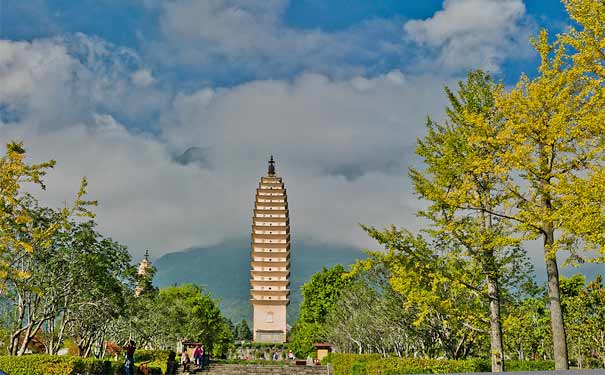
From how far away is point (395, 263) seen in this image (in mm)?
17109

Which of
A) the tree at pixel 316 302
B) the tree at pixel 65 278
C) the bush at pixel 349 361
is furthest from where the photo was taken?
the tree at pixel 316 302

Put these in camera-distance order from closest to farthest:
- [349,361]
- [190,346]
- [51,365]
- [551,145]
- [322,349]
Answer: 1. [551,145]
2. [51,365]
3. [349,361]
4. [190,346]
5. [322,349]

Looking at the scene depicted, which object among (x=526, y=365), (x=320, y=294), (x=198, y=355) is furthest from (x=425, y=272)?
(x=320, y=294)

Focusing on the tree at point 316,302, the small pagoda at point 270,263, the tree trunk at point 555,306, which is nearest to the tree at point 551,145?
the tree trunk at point 555,306

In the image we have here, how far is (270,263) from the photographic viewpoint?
117812 mm

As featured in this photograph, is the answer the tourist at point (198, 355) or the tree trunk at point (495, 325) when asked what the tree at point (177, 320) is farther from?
the tree trunk at point (495, 325)

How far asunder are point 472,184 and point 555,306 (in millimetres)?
3801

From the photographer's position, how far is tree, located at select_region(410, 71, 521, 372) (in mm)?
16344

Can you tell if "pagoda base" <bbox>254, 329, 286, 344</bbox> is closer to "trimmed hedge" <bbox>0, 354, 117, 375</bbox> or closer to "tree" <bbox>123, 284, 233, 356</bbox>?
"tree" <bbox>123, 284, 233, 356</bbox>

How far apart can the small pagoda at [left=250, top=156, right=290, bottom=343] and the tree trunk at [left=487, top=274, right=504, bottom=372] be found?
315ft

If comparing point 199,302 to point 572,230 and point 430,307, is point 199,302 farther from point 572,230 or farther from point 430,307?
point 572,230

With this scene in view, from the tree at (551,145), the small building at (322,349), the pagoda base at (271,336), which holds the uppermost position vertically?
the tree at (551,145)

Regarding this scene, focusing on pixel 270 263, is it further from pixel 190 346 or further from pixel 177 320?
pixel 190 346

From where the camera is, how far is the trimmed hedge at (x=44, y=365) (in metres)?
21.0
